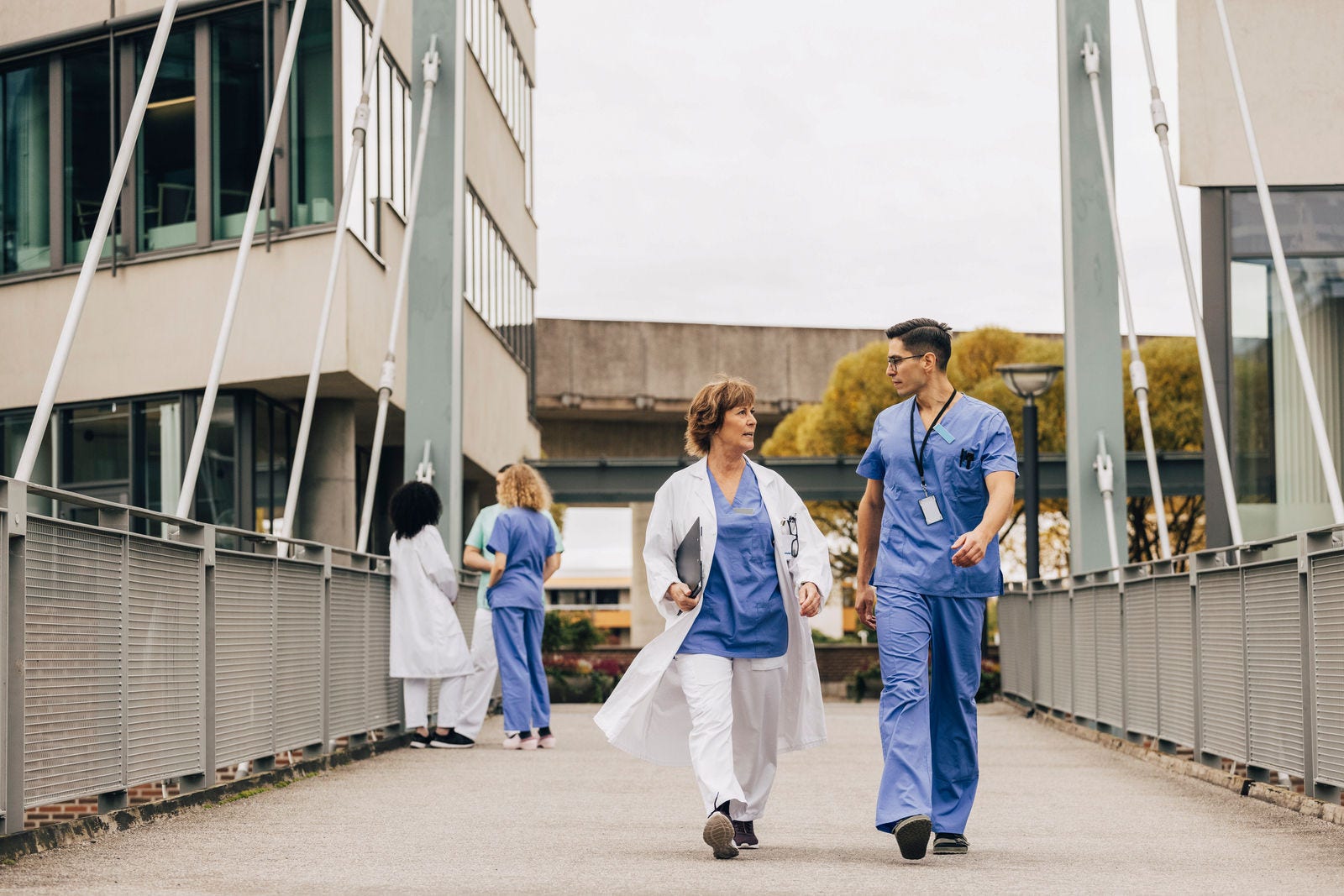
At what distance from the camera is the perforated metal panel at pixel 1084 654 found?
14.2 metres

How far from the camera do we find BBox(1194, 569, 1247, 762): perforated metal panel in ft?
31.2

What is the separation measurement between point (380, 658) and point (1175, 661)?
16.6ft

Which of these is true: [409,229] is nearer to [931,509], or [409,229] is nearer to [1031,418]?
[1031,418]

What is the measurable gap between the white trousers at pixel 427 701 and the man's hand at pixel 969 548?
7162mm

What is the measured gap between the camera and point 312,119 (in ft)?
67.8

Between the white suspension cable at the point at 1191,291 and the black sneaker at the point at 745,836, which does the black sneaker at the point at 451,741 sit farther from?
the black sneaker at the point at 745,836

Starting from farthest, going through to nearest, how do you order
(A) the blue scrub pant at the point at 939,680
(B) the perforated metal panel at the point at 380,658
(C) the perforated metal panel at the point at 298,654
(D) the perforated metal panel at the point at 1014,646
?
(D) the perforated metal panel at the point at 1014,646, (B) the perforated metal panel at the point at 380,658, (C) the perforated metal panel at the point at 298,654, (A) the blue scrub pant at the point at 939,680

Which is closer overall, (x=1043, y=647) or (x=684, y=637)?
(x=684, y=637)

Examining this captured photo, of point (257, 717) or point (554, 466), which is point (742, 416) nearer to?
point (257, 717)

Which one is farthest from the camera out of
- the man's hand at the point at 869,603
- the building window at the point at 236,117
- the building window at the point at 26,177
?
the building window at the point at 26,177

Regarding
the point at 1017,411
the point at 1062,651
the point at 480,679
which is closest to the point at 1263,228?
the point at 1062,651

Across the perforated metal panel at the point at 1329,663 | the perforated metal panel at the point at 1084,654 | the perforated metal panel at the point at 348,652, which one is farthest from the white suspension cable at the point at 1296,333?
the perforated metal panel at the point at 348,652

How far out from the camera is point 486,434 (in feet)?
92.5

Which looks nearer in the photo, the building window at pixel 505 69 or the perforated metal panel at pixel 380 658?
the perforated metal panel at pixel 380 658
